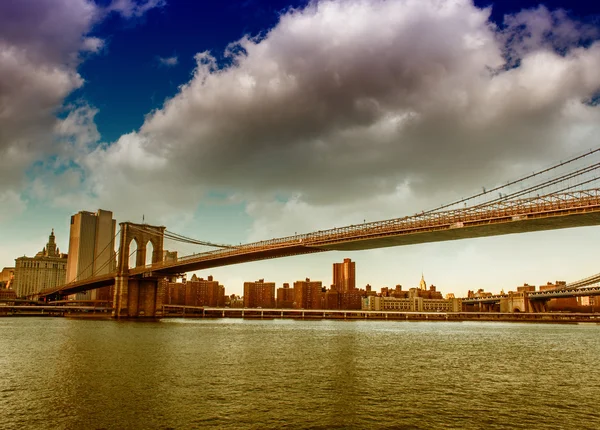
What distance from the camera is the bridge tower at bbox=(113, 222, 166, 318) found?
76.7 meters

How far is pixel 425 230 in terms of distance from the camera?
4972 centimetres

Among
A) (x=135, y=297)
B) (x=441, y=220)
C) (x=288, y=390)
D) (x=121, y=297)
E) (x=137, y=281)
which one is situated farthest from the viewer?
(x=137, y=281)

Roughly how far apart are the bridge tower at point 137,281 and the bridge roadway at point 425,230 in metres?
1.72

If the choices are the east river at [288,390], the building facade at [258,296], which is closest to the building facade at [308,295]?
the building facade at [258,296]

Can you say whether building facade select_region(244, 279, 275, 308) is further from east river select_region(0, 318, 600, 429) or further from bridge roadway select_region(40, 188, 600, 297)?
east river select_region(0, 318, 600, 429)

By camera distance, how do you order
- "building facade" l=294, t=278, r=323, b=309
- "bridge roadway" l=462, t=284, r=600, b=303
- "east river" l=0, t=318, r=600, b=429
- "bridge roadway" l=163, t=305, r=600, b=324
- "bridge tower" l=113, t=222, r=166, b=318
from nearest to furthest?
"east river" l=0, t=318, r=600, b=429 → "bridge tower" l=113, t=222, r=166, b=318 → "bridge roadway" l=462, t=284, r=600, b=303 → "bridge roadway" l=163, t=305, r=600, b=324 → "building facade" l=294, t=278, r=323, b=309

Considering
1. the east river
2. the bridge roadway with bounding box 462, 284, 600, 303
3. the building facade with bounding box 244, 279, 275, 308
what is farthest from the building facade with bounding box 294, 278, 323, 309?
the east river

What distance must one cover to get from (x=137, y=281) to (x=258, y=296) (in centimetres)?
11823

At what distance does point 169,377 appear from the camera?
21734 mm

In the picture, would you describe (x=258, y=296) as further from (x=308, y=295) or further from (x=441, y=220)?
(x=441, y=220)

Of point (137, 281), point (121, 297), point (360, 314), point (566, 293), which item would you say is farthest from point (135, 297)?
point (566, 293)

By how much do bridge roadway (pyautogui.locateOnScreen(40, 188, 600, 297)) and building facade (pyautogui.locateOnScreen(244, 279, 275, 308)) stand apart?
388ft

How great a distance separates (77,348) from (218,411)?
20.6 meters

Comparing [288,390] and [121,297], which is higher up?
[121,297]
